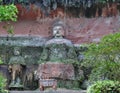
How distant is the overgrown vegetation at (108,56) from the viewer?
34.3ft

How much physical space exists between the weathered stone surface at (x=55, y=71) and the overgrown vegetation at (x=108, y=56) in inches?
181

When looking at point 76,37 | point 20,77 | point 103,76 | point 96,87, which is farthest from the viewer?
point 76,37

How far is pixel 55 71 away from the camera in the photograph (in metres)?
15.4

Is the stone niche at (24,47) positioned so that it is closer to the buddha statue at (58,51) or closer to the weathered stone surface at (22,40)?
the weathered stone surface at (22,40)

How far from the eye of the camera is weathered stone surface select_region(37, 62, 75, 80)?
15391 millimetres

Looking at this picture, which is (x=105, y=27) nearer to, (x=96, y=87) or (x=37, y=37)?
(x=37, y=37)

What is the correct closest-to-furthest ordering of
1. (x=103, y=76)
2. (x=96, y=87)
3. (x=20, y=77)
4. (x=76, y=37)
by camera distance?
(x=96, y=87) → (x=103, y=76) → (x=20, y=77) → (x=76, y=37)

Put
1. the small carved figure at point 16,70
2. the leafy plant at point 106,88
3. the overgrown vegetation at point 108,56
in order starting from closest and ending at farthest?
the leafy plant at point 106,88 < the overgrown vegetation at point 108,56 < the small carved figure at point 16,70

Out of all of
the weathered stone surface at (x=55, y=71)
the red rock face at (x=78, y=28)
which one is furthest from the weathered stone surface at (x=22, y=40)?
the weathered stone surface at (x=55, y=71)

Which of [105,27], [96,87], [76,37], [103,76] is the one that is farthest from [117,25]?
[96,87]

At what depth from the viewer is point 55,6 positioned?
17688 mm

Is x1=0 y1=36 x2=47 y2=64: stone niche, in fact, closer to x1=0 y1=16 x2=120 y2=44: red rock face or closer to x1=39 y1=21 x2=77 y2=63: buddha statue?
x1=0 y1=16 x2=120 y2=44: red rock face

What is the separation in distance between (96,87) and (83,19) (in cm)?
776

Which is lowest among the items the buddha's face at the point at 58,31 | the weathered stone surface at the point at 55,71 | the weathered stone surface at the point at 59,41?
the weathered stone surface at the point at 55,71
